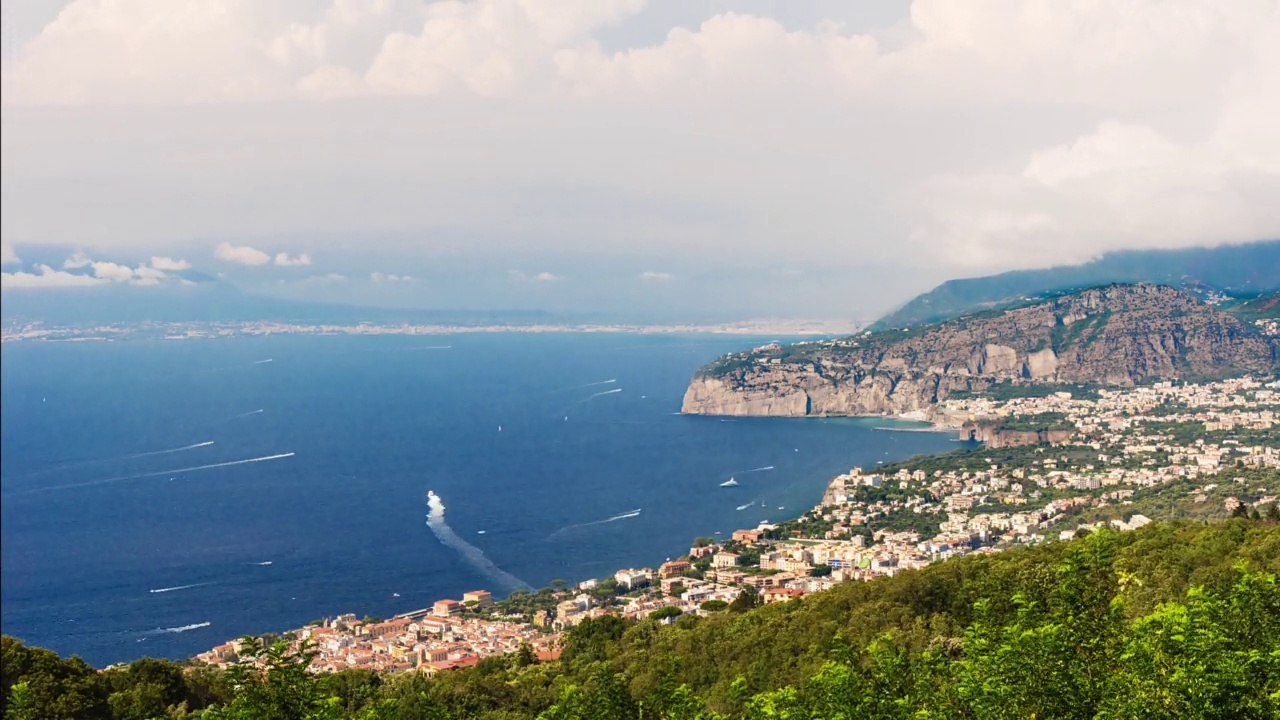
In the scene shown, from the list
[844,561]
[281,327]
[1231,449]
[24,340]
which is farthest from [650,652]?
[281,327]

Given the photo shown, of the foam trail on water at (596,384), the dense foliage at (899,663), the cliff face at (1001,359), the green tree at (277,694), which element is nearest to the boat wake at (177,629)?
the dense foliage at (899,663)

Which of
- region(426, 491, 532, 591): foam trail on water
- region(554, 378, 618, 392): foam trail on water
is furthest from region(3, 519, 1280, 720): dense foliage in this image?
region(554, 378, 618, 392): foam trail on water

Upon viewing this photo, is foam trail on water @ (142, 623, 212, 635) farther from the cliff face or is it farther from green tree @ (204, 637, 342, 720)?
the cliff face

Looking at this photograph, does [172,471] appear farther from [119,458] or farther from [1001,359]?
[1001,359]

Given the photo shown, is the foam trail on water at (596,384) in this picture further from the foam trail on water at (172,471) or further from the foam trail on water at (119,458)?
the foam trail on water at (119,458)

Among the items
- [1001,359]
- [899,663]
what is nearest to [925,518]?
[899,663]
